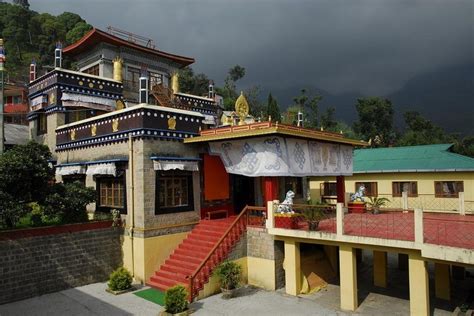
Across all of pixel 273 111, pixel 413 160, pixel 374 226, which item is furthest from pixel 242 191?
pixel 273 111

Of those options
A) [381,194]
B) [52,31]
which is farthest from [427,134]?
[52,31]

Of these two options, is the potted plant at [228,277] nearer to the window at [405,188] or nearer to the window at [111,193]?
the window at [111,193]

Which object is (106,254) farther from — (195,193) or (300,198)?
(300,198)

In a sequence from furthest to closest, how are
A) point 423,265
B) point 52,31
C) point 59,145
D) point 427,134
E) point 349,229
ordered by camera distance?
point 52,31 → point 427,134 → point 59,145 → point 349,229 → point 423,265

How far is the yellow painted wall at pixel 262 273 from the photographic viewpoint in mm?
12641

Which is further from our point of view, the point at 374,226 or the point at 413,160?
the point at 413,160

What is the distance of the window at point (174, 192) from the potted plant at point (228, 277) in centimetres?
338

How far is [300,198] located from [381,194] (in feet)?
22.4

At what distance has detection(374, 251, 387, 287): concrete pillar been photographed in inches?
529

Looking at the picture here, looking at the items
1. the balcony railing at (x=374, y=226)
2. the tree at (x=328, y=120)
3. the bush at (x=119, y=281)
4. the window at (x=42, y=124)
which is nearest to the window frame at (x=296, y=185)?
the balcony railing at (x=374, y=226)

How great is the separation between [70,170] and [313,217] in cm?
1126

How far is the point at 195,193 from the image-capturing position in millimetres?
15086

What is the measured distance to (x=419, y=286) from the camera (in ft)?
31.0

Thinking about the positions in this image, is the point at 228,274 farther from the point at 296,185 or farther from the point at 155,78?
the point at 155,78
